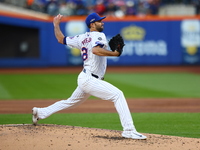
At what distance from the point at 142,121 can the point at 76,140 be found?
263cm

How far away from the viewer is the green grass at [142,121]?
7.32 metres

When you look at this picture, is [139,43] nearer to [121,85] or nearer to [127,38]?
[127,38]

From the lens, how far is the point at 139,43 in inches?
896

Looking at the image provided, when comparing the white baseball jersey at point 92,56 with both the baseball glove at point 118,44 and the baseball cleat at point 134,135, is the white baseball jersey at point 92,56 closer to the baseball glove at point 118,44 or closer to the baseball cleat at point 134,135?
the baseball glove at point 118,44

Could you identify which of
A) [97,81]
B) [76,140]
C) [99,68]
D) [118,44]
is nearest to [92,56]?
[99,68]

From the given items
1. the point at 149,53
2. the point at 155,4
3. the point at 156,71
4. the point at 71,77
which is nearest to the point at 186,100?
the point at 71,77

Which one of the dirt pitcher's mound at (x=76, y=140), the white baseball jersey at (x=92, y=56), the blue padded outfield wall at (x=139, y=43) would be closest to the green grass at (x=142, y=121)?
the dirt pitcher's mound at (x=76, y=140)

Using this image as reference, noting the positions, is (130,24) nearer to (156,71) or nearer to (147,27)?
(147,27)

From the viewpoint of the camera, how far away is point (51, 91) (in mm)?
14188

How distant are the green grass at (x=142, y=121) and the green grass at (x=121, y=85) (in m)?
3.48

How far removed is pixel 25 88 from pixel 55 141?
9322mm

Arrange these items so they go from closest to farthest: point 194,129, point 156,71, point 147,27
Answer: point 194,129, point 156,71, point 147,27

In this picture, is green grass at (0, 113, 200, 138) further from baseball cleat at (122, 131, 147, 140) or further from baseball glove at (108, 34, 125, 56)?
baseball glove at (108, 34, 125, 56)

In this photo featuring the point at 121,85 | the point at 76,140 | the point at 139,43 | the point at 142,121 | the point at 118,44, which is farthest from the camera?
the point at 139,43
